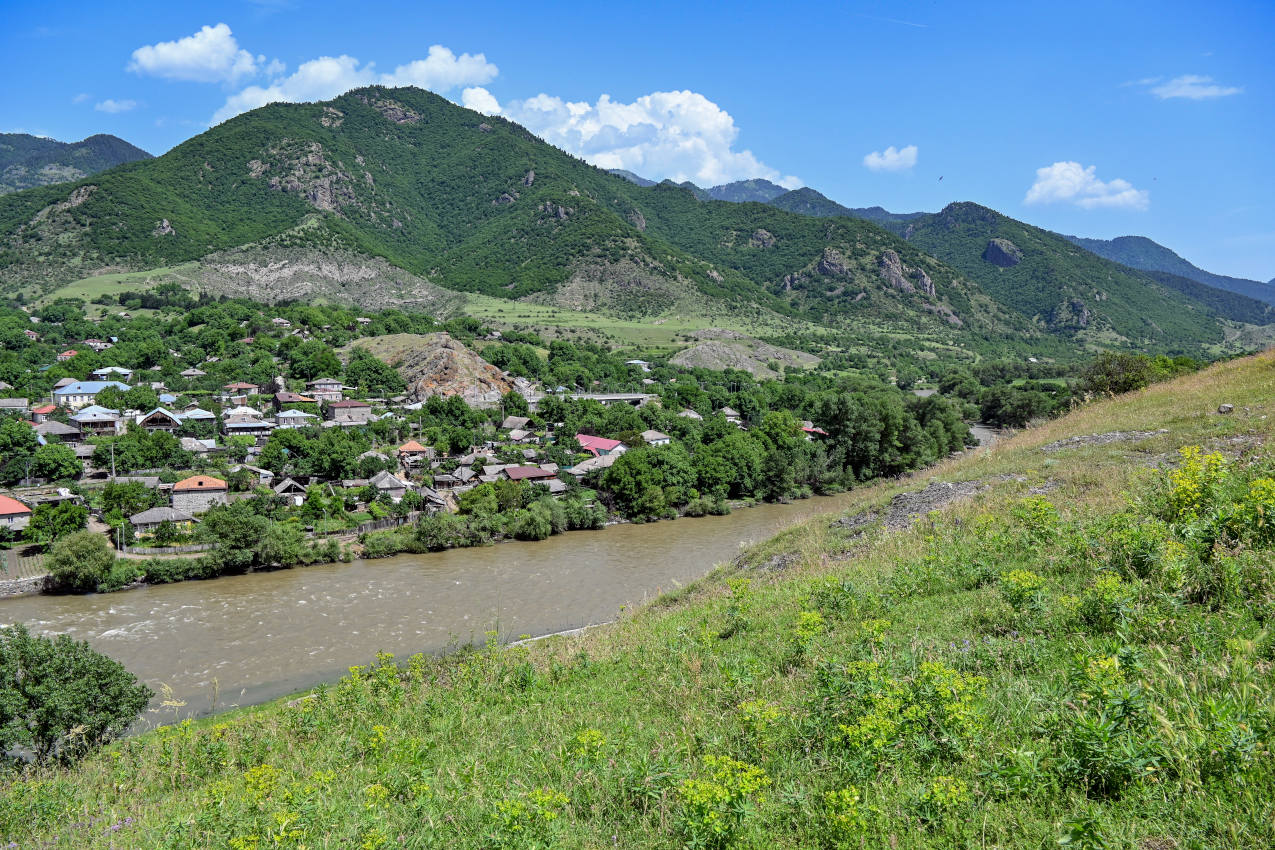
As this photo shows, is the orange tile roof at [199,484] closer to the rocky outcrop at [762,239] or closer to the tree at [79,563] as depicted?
the tree at [79,563]

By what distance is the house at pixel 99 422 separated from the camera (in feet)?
146

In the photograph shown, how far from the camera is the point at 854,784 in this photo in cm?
331

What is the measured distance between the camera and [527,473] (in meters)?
36.8

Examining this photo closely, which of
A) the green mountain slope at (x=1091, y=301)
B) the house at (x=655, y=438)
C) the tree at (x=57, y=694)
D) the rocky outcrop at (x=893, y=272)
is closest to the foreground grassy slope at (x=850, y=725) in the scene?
the tree at (x=57, y=694)

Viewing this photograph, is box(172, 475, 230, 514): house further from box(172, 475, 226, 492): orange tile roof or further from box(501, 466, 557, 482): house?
box(501, 466, 557, 482): house

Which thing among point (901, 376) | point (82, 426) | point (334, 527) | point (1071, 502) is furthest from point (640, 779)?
point (901, 376)

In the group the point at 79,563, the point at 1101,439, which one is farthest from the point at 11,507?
the point at 1101,439

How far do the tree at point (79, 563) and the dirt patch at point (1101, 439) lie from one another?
101 feet

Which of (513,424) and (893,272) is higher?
(893,272)

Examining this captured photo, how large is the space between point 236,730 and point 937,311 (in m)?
164

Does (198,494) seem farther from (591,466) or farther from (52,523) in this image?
(591,466)

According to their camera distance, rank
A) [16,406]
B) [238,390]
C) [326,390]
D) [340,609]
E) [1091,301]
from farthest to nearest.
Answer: [1091,301] < [238,390] < [326,390] < [16,406] < [340,609]

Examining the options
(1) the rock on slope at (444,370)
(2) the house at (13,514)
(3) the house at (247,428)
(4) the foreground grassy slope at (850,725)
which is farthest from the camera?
(1) the rock on slope at (444,370)

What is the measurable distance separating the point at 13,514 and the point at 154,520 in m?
5.22
